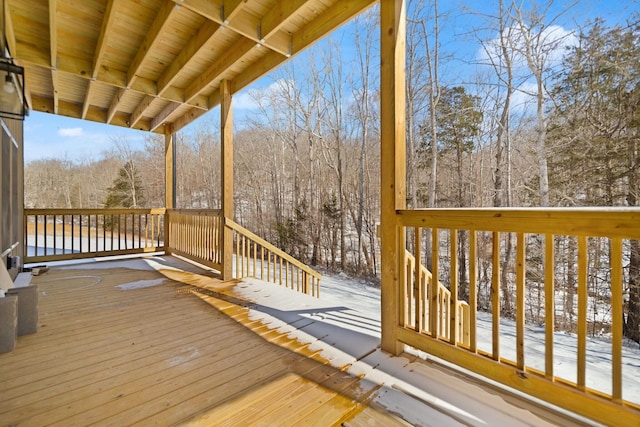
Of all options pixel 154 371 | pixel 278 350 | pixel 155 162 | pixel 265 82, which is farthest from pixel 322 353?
pixel 155 162

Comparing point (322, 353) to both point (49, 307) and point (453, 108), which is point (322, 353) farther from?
point (453, 108)

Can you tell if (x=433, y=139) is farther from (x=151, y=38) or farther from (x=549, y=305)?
(x=549, y=305)

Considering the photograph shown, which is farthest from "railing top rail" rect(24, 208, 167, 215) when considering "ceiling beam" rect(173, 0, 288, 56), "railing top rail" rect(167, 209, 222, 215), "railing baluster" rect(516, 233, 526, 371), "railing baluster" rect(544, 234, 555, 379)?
"railing baluster" rect(544, 234, 555, 379)

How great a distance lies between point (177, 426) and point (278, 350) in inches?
33.3

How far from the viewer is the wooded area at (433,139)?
6.15 metres

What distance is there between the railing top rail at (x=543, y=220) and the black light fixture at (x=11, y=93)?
10.8 feet

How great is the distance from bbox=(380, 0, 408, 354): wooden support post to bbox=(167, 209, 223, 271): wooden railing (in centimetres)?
289

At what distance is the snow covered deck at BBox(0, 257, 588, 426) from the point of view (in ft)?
4.72

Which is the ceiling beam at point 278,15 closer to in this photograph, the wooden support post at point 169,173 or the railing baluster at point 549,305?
the railing baluster at point 549,305

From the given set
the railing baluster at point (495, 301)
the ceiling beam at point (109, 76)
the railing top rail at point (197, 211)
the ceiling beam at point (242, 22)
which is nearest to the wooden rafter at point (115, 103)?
the ceiling beam at point (109, 76)

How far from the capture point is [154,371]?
185 cm

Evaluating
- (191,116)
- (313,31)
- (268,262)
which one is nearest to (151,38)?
(313,31)

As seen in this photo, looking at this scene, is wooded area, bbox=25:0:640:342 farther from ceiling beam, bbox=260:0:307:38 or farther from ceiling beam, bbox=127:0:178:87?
ceiling beam, bbox=127:0:178:87

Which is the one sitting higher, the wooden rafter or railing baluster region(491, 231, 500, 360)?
the wooden rafter
